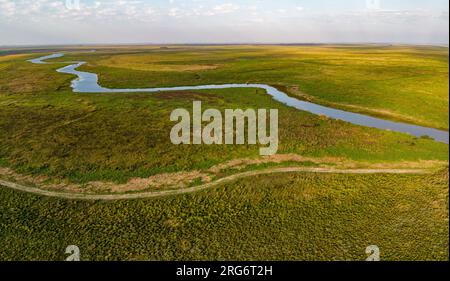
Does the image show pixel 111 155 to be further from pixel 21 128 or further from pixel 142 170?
pixel 21 128

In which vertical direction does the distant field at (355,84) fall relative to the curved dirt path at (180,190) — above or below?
above

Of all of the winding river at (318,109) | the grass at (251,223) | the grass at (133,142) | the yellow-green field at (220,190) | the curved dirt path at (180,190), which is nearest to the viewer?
the grass at (251,223)

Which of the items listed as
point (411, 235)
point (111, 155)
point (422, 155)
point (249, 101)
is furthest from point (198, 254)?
point (249, 101)

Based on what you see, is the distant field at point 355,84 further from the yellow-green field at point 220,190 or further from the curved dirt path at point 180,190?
the curved dirt path at point 180,190

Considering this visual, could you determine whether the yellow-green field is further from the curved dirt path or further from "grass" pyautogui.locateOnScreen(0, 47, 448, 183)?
the curved dirt path

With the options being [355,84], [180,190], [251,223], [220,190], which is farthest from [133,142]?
[355,84]

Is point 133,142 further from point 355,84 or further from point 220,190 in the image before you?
point 355,84

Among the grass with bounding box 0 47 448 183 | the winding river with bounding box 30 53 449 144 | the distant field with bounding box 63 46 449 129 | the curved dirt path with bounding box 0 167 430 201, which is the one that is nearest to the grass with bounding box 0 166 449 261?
the curved dirt path with bounding box 0 167 430 201

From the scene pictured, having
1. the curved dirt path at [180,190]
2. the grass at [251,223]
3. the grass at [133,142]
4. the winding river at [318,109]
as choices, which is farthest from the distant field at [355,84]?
the grass at [251,223]

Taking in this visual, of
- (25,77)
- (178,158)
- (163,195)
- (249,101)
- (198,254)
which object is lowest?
(198,254)
